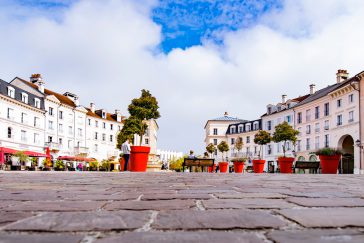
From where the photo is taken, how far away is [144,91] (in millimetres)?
21234

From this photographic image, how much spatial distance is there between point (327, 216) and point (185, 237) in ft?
3.03

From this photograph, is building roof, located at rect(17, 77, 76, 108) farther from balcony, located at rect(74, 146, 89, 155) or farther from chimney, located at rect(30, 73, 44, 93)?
balcony, located at rect(74, 146, 89, 155)

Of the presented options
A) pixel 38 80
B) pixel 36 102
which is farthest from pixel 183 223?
pixel 38 80

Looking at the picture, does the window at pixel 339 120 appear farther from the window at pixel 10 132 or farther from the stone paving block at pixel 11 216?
the stone paving block at pixel 11 216

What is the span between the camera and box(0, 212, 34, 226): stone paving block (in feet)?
6.19

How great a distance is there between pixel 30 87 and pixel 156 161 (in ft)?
100

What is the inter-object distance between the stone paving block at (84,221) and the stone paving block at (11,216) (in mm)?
73

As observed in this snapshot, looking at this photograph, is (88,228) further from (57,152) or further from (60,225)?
(57,152)

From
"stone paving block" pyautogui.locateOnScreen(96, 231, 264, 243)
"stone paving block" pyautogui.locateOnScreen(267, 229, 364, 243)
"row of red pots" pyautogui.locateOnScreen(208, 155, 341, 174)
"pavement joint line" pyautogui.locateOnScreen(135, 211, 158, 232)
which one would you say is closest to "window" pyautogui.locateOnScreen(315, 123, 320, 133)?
"row of red pots" pyautogui.locateOnScreen(208, 155, 341, 174)

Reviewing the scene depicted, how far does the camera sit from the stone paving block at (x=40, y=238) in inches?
56.0

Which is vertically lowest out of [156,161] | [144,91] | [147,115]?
[156,161]

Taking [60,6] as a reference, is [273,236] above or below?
below

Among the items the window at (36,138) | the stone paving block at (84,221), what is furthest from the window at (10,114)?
the stone paving block at (84,221)

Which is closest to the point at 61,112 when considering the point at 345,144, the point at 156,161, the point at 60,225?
the point at 156,161
